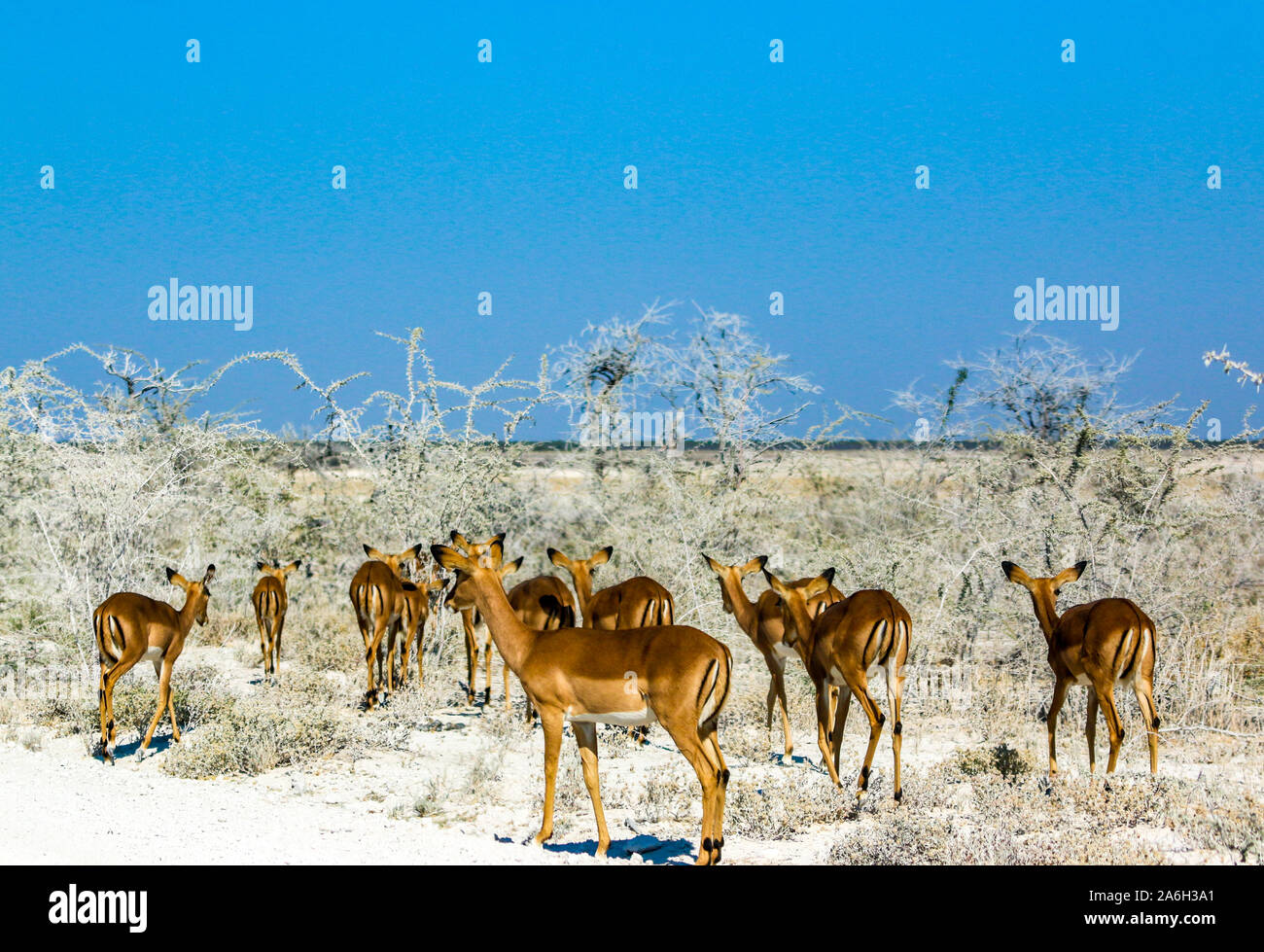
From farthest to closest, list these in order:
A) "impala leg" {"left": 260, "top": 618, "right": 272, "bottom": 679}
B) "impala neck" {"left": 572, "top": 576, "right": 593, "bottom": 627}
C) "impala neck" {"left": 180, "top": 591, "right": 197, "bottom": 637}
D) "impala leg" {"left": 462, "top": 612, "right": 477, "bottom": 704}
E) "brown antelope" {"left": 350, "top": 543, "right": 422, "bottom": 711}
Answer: "impala leg" {"left": 260, "top": 618, "right": 272, "bottom": 679}, "impala leg" {"left": 462, "top": 612, "right": 477, "bottom": 704}, "brown antelope" {"left": 350, "top": 543, "right": 422, "bottom": 711}, "impala neck" {"left": 572, "top": 576, "right": 593, "bottom": 627}, "impala neck" {"left": 180, "top": 591, "right": 197, "bottom": 637}

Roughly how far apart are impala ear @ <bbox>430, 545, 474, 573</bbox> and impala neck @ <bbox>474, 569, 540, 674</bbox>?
0.56 feet

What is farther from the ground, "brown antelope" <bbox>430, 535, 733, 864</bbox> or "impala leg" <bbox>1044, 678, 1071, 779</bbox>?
"brown antelope" <bbox>430, 535, 733, 864</bbox>

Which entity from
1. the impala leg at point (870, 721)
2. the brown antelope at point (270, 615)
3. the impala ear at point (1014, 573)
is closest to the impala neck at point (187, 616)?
the brown antelope at point (270, 615)

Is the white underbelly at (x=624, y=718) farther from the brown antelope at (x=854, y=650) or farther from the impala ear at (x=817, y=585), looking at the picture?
the impala ear at (x=817, y=585)

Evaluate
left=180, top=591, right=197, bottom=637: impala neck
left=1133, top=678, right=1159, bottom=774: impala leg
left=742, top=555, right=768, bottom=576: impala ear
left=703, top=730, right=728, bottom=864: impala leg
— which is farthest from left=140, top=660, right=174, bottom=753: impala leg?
left=1133, top=678, right=1159, bottom=774: impala leg

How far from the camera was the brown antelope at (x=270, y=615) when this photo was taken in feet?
40.2

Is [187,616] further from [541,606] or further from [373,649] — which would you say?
[541,606]

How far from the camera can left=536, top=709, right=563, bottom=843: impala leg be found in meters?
6.69

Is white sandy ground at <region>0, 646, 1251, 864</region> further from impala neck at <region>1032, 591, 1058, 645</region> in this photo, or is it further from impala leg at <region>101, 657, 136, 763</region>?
impala neck at <region>1032, 591, 1058, 645</region>

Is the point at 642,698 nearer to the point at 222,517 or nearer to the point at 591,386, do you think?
the point at 222,517

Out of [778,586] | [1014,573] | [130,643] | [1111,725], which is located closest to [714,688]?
[778,586]

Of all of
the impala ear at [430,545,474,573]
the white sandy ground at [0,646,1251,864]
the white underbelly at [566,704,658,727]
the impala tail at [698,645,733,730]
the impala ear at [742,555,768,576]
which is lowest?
the white sandy ground at [0,646,1251,864]

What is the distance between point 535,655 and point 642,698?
2.61 ft

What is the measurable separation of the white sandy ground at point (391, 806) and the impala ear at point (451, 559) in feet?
5.49
